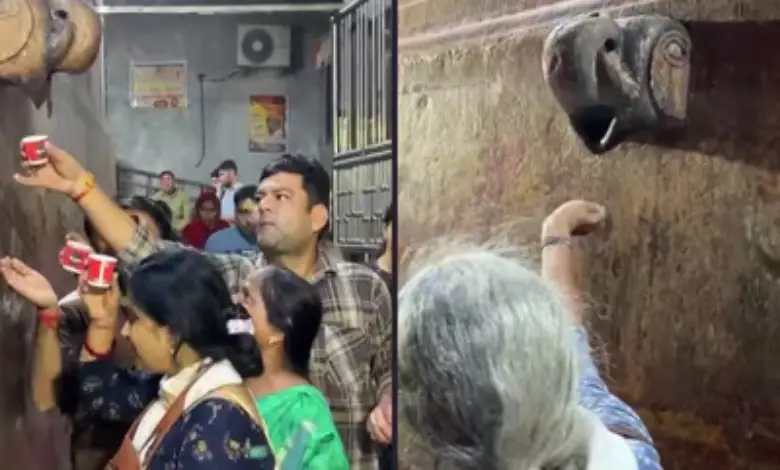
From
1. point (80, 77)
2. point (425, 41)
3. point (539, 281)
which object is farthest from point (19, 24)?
point (539, 281)

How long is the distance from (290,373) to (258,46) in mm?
473

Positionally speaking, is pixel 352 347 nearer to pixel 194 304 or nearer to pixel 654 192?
pixel 194 304

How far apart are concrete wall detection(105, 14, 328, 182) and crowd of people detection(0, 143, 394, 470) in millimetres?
29

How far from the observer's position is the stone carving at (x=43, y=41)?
1471mm

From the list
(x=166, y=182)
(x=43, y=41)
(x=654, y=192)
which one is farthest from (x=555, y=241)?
(x=43, y=41)

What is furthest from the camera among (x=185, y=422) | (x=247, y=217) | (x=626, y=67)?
(x=626, y=67)

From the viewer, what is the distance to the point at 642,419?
5.63ft

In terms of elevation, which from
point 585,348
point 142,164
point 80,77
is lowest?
point 585,348

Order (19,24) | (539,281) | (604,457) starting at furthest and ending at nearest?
(539,281) → (604,457) → (19,24)

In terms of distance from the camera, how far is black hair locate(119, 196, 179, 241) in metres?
1.52

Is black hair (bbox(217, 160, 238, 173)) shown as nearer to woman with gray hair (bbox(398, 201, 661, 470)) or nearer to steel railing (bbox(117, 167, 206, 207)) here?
steel railing (bbox(117, 167, 206, 207))

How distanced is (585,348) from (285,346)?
1.60 feet

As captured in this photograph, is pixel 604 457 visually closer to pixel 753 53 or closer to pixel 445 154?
pixel 445 154

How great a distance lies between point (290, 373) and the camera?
1563mm
